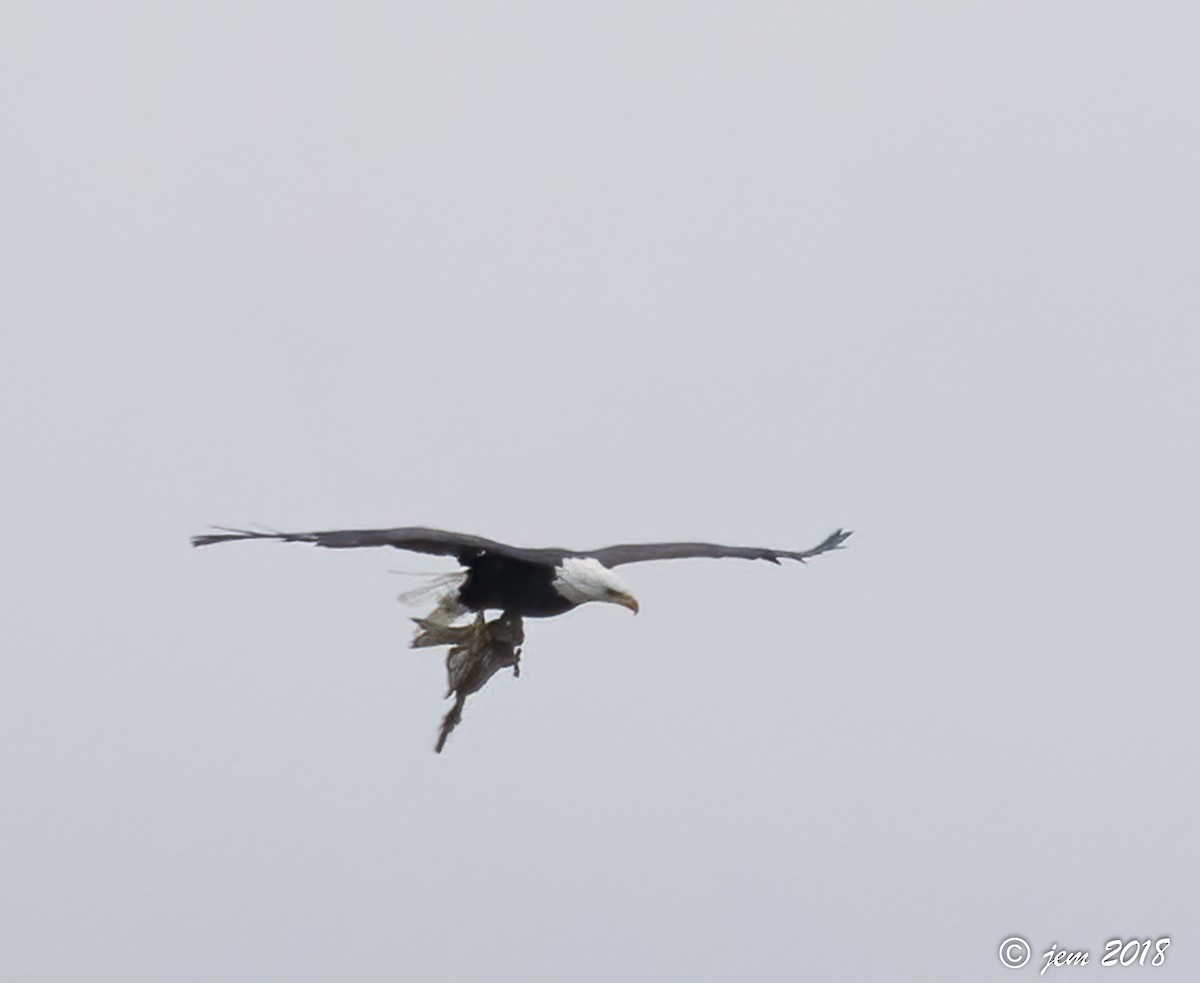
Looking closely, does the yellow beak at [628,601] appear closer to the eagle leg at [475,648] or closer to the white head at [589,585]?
the white head at [589,585]

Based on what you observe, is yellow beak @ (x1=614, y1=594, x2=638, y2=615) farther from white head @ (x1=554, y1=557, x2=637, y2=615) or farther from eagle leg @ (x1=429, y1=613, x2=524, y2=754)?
eagle leg @ (x1=429, y1=613, x2=524, y2=754)

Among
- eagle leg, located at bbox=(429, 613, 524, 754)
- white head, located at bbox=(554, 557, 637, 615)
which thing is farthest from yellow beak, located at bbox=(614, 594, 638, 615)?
eagle leg, located at bbox=(429, 613, 524, 754)

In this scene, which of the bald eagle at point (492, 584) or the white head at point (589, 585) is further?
the white head at point (589, 585)

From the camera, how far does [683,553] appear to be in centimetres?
2045

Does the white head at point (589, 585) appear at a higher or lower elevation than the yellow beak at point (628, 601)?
higher

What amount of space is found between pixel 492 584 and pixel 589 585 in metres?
0.76

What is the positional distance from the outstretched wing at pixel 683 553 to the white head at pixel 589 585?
1.43 feet

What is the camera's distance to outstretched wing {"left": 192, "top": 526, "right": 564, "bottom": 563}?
16.7 meters

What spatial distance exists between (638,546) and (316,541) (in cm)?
416

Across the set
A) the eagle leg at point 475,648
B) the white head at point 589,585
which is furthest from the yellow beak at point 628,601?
the eagle leg at point 475,648

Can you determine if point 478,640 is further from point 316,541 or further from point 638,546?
point 316,541

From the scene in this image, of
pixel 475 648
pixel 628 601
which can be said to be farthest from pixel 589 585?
pixel 475 648

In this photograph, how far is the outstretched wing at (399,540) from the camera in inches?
656

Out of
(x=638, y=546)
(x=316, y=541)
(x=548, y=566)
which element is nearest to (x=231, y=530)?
(x=316, y=541)
